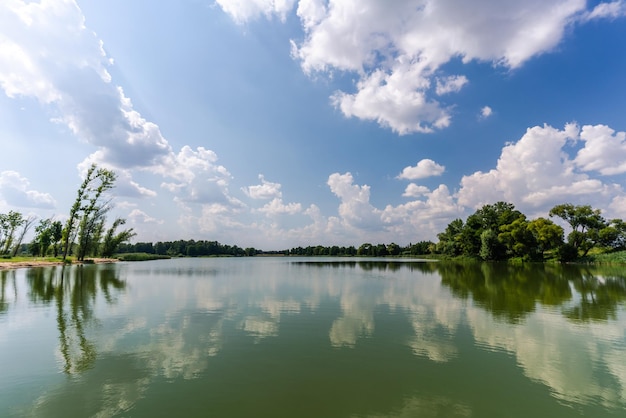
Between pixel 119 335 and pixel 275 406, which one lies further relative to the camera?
pixel 119 335

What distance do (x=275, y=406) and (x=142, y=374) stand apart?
449 cm

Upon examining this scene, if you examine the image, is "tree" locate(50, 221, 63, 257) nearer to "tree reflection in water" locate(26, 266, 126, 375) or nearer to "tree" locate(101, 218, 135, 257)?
"tree" locate(101, 218, 135, 257)

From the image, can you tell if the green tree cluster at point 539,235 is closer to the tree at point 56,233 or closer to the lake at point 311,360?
the lake at point 311,360

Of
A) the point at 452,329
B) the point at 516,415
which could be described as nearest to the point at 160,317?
the point at 452,329

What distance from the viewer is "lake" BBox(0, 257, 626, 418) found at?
7.06 m

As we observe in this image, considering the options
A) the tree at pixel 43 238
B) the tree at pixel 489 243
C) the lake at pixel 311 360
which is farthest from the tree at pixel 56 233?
the tree at pixel 489 243

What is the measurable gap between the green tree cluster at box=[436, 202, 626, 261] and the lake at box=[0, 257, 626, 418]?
222ft

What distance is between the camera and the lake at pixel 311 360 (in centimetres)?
706

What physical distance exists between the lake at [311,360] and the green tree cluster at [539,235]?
2662 inches

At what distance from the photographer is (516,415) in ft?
22.0

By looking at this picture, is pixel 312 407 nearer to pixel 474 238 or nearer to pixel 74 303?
pixel 74 303

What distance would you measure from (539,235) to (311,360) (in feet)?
284

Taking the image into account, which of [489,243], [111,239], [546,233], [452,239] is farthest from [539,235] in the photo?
[111,239]

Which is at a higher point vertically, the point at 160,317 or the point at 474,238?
the point at 474,238
